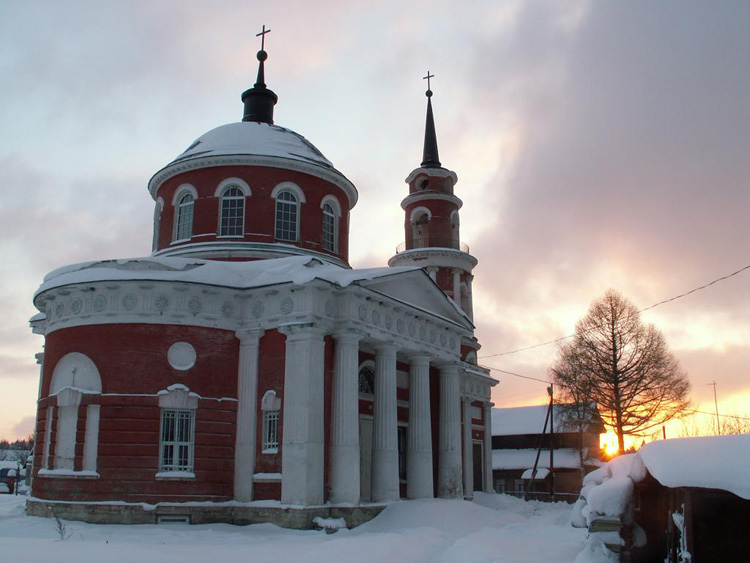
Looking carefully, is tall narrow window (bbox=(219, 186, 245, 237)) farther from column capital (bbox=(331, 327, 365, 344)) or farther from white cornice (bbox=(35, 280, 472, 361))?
column capital (bbox=(331, 327, 365, 344))

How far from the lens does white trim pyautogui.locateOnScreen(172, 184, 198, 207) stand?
25578mm

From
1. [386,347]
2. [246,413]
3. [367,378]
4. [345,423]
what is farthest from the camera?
[367,378]

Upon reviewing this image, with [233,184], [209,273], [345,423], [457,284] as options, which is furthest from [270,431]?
[457,284]

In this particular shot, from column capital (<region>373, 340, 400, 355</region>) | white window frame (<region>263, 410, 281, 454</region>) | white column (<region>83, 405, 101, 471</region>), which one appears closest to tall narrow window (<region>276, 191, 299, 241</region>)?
column capital (<region>373, 340, 400, 355</region>)

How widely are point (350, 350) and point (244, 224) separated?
6773 millimetres

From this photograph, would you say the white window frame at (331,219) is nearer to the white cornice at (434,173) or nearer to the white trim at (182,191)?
the white trim at (182,191)

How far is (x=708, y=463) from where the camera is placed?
639cm

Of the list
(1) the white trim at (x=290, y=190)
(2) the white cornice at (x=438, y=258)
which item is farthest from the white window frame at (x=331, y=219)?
(2) the white cornice at (x=438, y=258)

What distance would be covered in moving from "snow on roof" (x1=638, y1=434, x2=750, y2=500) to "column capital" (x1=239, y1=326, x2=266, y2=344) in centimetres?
1437

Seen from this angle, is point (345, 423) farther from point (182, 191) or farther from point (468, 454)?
point (468, 454)

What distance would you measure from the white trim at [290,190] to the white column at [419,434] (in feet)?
22.2

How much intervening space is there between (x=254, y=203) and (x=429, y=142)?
16.6 m

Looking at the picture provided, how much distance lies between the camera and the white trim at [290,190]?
83.0 feet

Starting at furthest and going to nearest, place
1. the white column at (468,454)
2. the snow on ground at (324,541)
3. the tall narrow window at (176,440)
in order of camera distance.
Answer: the white column at (468,454), the tall narrow window at (176,440), the snow on ground at (324,541)
